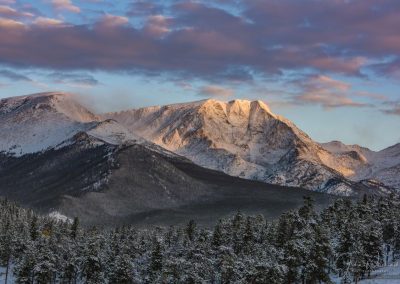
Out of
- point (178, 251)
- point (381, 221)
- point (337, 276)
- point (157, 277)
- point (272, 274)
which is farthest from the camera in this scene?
point (381, 221)

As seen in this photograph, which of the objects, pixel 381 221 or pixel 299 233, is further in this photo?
pixel 381 221

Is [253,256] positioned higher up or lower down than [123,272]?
higher up

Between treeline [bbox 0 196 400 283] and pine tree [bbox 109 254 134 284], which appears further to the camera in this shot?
pine tree [bbox 109 254 134 284]

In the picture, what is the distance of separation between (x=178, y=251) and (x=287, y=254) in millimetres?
47824

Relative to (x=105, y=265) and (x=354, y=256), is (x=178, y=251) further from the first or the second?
(x=354, y=256)

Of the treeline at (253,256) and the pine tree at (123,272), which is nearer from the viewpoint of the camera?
the treeline at (253,256)

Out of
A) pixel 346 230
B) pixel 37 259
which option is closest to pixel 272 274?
pixel 346 230

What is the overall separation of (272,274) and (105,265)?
5403 cm

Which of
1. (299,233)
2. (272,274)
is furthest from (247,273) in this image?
(299,233)

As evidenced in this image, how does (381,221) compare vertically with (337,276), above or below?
above

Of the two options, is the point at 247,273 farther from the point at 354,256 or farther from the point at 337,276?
the point at 337,276

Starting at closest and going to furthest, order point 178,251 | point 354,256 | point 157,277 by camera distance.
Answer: point 354,256
point 157,277
point 178,251

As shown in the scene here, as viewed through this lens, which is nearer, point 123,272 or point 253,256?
point 123,272

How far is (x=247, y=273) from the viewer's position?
135 m
